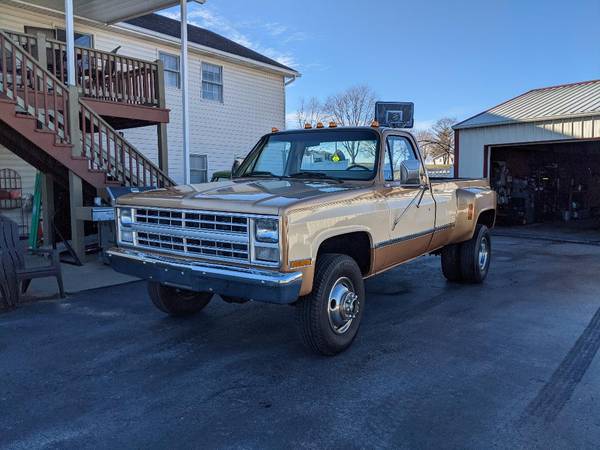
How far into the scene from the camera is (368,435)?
9.84 ft

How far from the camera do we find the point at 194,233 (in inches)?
158

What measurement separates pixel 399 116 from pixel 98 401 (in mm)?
7925

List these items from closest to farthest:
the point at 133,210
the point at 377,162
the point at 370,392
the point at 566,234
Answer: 1. the point at 370,392
2. the point at 133,210
3. the point at 377,162
4. the point at 566,234

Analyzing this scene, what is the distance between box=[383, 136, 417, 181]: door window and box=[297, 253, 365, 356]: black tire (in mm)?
1230

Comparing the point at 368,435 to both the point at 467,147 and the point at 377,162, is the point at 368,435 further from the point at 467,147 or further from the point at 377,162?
the point at 467,147

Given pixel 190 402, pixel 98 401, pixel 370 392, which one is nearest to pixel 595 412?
pixel 370 392

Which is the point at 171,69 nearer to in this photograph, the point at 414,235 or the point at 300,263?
the point at 414,235

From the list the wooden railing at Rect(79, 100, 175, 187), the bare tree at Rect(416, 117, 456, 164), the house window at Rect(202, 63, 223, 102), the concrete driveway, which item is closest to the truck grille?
the concrete driveway

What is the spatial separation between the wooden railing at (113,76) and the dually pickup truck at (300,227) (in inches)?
226

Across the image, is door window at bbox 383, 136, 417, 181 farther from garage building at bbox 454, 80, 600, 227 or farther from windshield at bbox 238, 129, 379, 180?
garage building at bbox 454, 80, 600, 227

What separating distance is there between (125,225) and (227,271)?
139cm

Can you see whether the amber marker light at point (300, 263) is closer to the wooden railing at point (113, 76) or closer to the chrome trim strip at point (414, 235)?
the chrome trim strip at point (414, 235)

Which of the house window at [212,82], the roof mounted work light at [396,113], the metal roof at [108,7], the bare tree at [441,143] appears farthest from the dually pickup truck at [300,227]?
the bare tree at [441,143]

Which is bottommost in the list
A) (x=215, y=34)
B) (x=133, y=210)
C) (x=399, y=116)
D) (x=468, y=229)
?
(x=468, y=229)
